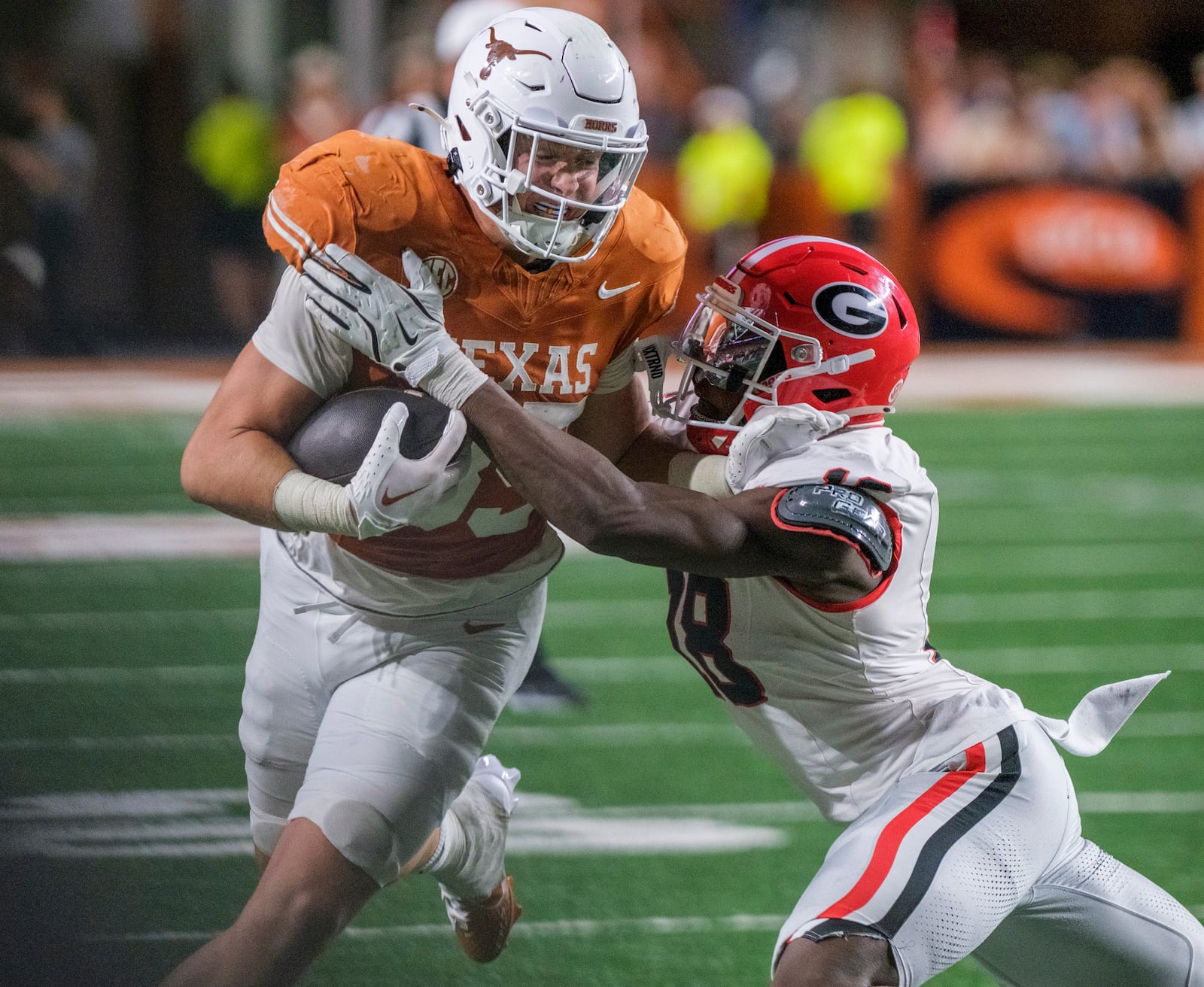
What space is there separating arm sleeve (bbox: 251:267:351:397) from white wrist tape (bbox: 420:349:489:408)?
19cm

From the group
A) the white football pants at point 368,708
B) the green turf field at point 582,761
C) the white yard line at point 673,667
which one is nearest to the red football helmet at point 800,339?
the white football pants at point 368,708

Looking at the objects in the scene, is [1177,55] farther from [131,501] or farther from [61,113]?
[131,501]

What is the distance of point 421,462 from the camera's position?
2.46 metres

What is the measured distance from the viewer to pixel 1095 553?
708 cm

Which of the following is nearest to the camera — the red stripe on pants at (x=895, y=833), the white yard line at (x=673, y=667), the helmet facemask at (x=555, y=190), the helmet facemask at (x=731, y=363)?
the red stripe on pants at (x=895, y=833)

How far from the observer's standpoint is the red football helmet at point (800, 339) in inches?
108

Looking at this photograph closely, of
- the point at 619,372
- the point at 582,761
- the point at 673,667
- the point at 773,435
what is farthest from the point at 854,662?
the point at 673,667

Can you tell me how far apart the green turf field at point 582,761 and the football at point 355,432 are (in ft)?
2.85

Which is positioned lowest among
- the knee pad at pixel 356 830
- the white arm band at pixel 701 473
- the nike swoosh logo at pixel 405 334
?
the knee pad at pixel 356 830

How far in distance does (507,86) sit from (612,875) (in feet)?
6.12

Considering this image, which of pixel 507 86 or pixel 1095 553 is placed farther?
pixel 1095 553

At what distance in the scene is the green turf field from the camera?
3.29m

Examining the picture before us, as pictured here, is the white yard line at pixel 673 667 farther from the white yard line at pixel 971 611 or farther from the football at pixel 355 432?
the football at pixel 355 432

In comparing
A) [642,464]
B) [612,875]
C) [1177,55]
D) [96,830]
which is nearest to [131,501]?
[96,830]
